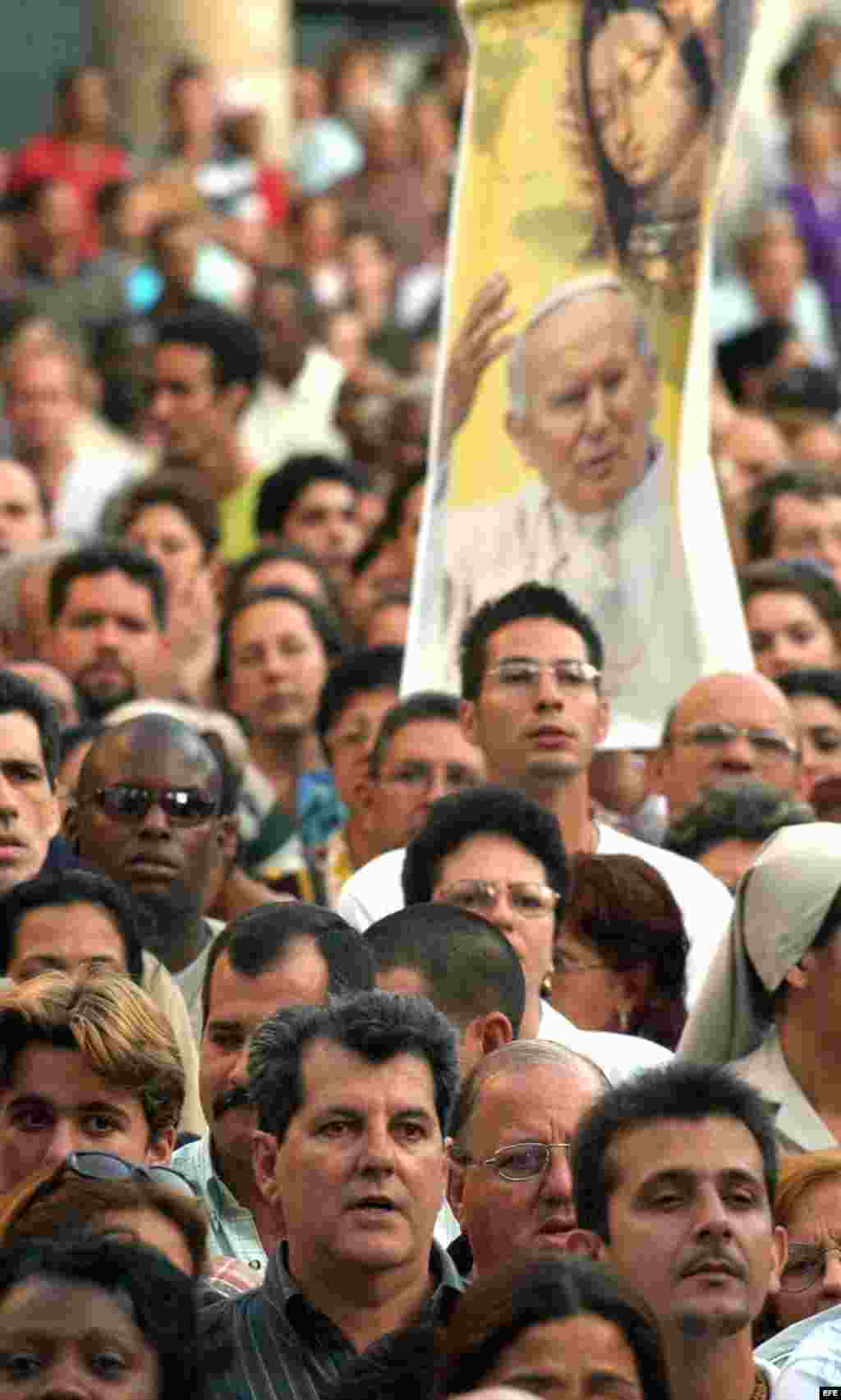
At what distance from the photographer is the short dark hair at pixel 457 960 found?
8188mm

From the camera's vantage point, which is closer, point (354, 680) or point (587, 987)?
point (587, 987)

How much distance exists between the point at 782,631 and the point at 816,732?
81 centimetres

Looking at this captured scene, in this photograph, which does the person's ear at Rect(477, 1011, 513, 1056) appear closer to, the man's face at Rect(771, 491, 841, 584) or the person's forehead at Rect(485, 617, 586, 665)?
the person's forehead at Rect(485, 617, 586, 665)

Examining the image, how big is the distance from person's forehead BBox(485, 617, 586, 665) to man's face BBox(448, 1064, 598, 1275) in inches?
103

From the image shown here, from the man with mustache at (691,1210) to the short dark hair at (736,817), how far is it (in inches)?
109

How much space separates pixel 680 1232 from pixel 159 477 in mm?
6726

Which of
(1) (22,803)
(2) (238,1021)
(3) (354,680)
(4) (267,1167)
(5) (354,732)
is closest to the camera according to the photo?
(4) (267,1167)

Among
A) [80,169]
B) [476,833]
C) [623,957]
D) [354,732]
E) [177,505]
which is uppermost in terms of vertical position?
[80,169]

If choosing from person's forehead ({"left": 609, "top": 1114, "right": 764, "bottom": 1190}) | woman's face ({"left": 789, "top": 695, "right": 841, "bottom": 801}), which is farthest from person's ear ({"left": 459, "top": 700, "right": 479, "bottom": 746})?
person's forehead ({"left": 609, "top": 1114, "right": 764, "bottom": 1190})

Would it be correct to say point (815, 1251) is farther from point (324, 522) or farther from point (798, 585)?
point (324, 522)

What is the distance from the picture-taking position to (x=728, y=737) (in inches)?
407

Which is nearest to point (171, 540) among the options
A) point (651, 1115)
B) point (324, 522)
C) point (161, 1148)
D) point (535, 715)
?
point (324, 522)

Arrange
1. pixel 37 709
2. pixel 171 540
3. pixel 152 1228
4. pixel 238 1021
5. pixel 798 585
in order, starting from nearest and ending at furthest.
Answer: pixel 152 1228 → pixel 238 1021 → pixel 37 709 → pixel 798 585 → pixel 171 540

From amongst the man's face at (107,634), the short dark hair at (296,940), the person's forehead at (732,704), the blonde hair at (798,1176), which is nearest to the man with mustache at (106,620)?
the man's face at (107,634)
